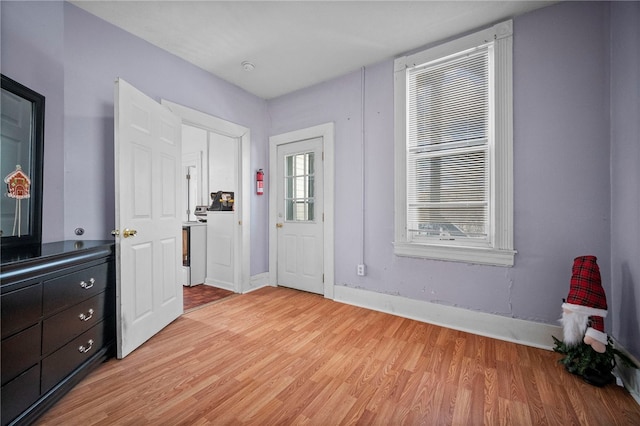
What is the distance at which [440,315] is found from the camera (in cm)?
254

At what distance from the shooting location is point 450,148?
2.51 metres

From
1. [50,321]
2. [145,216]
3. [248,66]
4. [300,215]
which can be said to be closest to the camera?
[50,321]

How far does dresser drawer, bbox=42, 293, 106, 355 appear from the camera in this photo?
1416 millimetres

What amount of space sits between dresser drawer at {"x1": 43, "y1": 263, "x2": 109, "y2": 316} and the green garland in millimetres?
3266

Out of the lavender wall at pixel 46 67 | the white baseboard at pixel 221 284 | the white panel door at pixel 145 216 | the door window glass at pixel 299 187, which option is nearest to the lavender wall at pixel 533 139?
the lavender wall at pixel 46 67

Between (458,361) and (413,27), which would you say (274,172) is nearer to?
(413,27)

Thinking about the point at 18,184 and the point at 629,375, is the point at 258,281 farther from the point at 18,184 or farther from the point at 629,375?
the point at 629,375

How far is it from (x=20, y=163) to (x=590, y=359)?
12.9ft

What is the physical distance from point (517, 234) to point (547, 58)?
4.79 feet

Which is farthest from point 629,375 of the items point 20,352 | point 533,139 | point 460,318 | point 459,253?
point 20,352

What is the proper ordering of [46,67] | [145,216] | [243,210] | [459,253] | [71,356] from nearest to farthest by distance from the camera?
[71,356]
[46,67]
[145,216]
[459,253]
[243,210]

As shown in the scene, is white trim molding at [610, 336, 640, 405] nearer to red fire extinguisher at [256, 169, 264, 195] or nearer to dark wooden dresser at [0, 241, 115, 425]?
dark wooden dresser at [0, 241, 115, 425]

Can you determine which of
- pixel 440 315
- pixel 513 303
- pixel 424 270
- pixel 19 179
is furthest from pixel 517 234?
pixel 19 179

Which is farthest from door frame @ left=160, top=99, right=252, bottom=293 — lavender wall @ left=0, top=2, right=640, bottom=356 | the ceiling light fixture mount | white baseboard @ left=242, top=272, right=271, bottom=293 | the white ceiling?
lavender wall @ left=0, top=2, right=640, bottom=356
